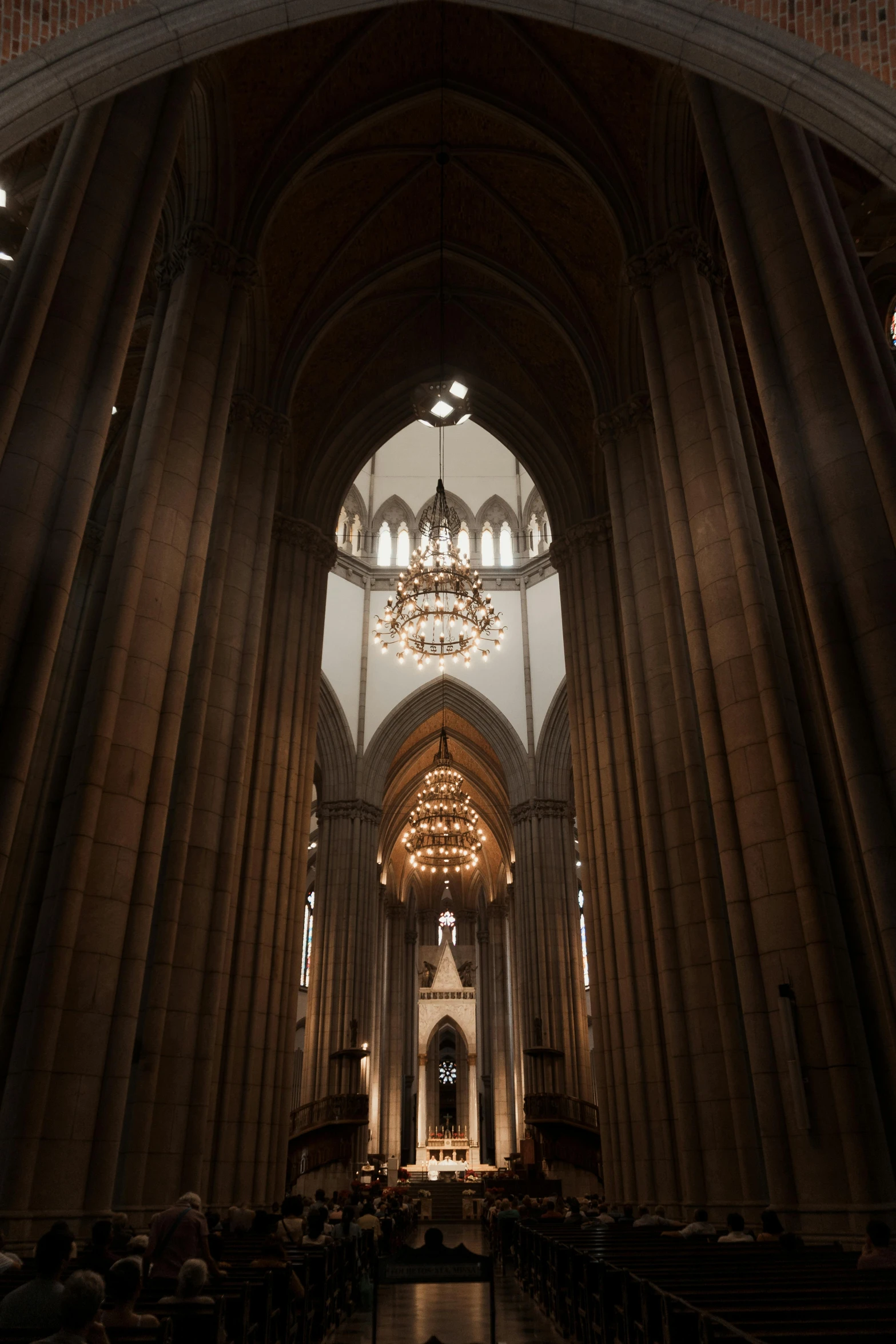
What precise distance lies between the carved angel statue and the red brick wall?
1880 inches

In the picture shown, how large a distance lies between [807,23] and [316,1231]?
10.0 m

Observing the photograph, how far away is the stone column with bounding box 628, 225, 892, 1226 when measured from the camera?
26.8 ft

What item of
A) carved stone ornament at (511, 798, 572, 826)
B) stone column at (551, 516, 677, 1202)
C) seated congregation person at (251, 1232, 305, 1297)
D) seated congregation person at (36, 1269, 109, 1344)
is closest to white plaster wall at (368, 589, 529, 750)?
carved stone ornament at (511, 798, 572, 826)

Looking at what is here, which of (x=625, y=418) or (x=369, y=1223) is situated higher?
(x=625, y=418)

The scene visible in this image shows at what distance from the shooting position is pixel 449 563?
19.5 m

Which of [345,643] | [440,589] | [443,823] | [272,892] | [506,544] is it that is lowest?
[272,892]

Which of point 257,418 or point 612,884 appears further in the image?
point 257,418

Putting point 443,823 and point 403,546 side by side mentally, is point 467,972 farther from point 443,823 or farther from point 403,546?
point 403,546

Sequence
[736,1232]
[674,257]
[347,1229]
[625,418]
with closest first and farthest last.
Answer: [736,1232] < [347,1229] < [674,257] < [625,418]

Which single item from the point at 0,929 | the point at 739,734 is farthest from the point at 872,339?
the point at 0,929

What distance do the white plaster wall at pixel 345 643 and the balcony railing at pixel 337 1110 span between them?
1134 centimetres

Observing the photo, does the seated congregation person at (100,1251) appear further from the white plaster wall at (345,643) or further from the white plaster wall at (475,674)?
the white plaster wall at (475,674)

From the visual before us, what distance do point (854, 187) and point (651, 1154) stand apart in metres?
15.4

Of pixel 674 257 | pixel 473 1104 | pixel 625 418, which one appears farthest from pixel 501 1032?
pixel 674 257
